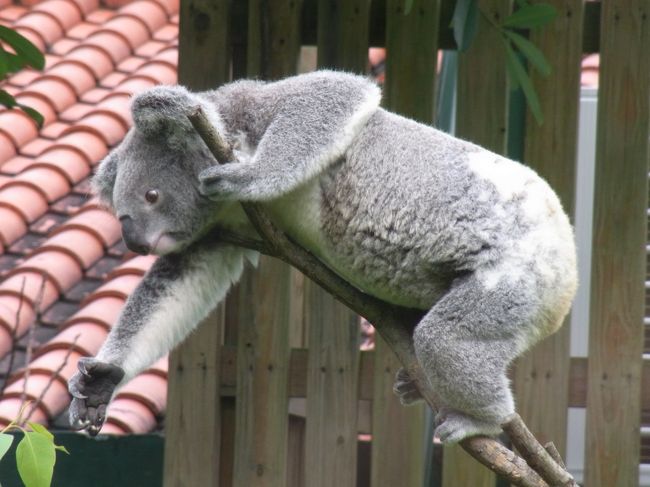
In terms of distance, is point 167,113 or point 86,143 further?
point 86,143

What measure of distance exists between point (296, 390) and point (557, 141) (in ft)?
3.90

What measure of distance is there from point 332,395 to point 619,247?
105 cm

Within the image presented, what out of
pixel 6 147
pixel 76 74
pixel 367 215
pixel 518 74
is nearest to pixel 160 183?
pixel 367 215

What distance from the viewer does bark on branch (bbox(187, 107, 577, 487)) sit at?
2.98 meters

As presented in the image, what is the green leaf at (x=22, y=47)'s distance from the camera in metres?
3.47

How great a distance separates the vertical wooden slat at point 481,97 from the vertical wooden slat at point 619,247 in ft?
1.08

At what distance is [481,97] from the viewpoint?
165 inches

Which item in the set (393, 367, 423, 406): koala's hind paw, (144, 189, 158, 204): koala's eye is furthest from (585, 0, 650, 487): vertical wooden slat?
(144, 189, 158, 204): koala's eye

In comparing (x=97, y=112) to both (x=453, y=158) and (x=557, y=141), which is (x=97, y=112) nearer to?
(x=557, y=141)

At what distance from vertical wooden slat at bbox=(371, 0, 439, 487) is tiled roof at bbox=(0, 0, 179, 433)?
103cm

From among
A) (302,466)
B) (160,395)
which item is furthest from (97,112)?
(302,466)

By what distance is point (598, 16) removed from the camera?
4.21 meters

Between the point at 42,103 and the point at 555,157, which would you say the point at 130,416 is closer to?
the point at 555,157

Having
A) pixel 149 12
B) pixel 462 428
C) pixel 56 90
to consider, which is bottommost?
pixel 462 428
